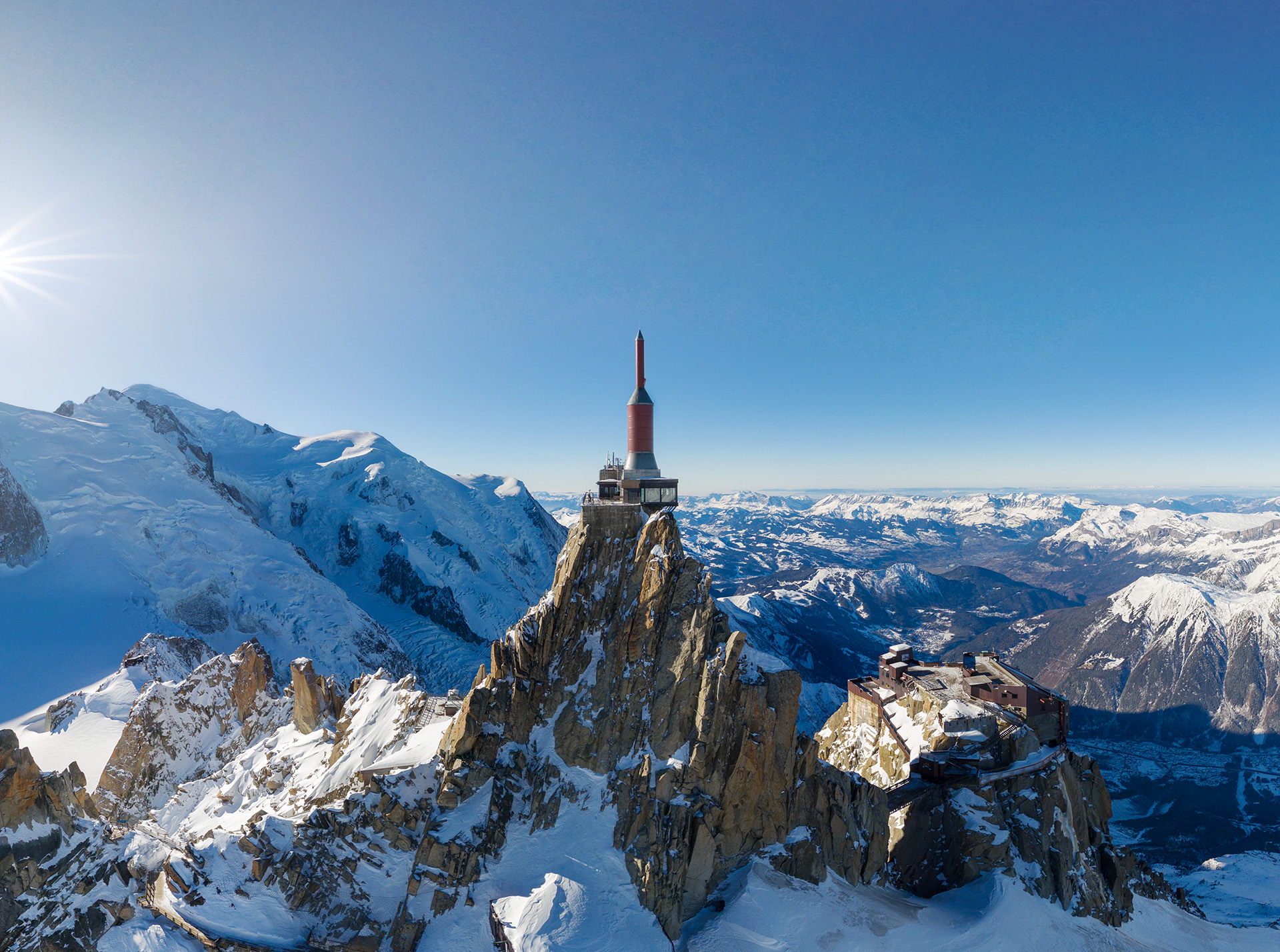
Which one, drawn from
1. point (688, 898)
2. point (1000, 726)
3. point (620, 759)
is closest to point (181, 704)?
point (620, 759)

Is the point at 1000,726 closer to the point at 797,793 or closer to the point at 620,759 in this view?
the point at 797,793

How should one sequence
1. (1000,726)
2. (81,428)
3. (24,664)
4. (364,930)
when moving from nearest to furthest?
(364,930) → (1000,726) → (24,664) → (81,428)

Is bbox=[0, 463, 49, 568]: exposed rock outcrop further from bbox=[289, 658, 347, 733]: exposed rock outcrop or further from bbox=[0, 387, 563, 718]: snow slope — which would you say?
bbox=[289, 658, 347, 733]: exposed rock outcrop

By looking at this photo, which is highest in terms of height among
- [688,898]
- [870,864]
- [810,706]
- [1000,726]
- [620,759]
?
[620,759]

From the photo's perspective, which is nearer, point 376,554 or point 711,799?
point 711,799

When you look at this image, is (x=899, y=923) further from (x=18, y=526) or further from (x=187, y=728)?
(x=18, y=526)

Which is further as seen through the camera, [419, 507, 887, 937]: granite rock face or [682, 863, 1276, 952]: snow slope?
[419, 507, 887, 937]: granite rock face

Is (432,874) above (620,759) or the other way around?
the other way around

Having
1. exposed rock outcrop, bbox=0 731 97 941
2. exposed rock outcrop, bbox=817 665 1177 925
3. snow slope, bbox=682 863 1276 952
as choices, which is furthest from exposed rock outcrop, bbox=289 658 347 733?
exposed rock outcrop, bbox=817 665 1177 925
